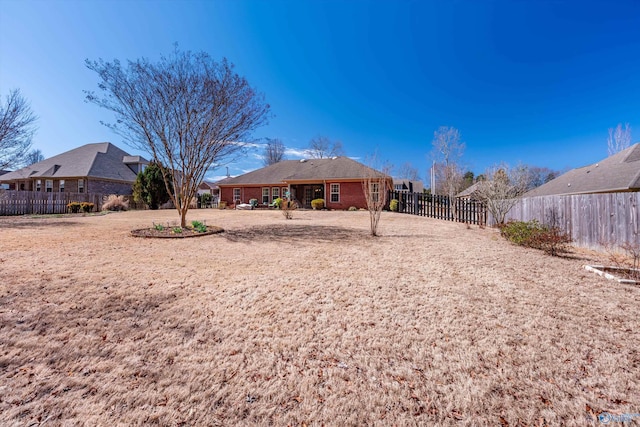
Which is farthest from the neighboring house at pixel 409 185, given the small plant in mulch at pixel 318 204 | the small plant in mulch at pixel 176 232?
the small plant in mulch at pixel 176 232

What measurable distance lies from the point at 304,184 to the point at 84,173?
65.4 feet

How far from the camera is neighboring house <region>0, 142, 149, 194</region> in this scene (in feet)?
76.2

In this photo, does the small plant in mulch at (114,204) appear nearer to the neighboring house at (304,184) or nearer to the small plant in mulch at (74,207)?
the small plant in mulch at (74,207)

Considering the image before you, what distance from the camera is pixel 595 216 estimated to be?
6852 millimetres

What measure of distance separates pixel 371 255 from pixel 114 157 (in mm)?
32624

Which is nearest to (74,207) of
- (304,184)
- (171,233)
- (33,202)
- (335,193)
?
(33,202)

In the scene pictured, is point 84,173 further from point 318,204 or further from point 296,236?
point 296,236

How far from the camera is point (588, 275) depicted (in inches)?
184

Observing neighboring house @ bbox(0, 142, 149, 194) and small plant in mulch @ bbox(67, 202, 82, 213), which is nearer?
small plant in mulch @ bbox(67, 202, 82, 213)

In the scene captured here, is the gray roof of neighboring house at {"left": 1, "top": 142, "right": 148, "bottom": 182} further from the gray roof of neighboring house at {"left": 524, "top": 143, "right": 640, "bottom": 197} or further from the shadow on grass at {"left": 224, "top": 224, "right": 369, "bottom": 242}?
the gray roof of neighboring house at {"left": 524, "top": 143, "right": 640, "bottom": 197}

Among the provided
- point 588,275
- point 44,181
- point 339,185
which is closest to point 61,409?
point 588,275

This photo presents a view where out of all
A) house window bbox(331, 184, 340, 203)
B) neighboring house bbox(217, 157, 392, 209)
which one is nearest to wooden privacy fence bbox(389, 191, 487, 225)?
neighboring house bbox(217, 157, 392, 209)

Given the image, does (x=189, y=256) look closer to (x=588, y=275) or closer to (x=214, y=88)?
(x=214, y=88)

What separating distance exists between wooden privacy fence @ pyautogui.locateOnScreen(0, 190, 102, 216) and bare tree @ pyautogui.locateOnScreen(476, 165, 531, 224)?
2662 cm
